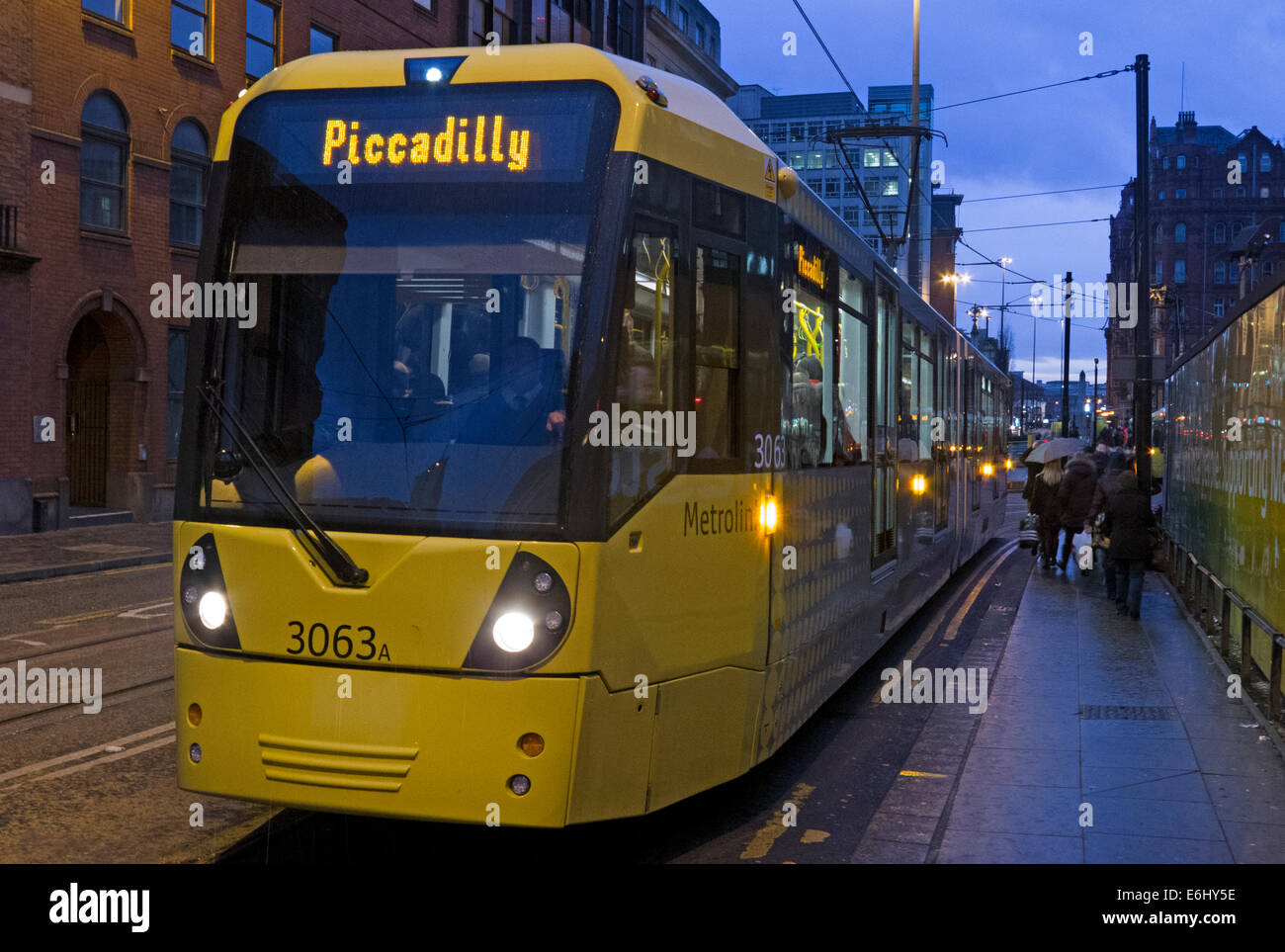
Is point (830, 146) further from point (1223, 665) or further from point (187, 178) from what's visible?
point (1223, 665)

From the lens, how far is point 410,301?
16.8ft

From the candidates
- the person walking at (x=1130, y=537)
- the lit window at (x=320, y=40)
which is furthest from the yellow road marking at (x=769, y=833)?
the lit window at (x=320, y=40)

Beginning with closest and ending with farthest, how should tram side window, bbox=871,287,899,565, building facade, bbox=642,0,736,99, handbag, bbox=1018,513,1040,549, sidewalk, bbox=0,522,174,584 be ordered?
1. tram side window, bbox=871,287,899,565
2. sidewalk, bbox=0,522,174,584
3. handbag, bbox=1018,513,1040,549
4. building facade, bbox=642,0,736,99

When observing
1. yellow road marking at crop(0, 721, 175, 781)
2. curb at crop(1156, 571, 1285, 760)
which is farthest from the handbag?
yellow road marking at crop(0, 721, 175, 781)

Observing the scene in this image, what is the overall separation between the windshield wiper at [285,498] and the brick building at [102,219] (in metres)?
17.9

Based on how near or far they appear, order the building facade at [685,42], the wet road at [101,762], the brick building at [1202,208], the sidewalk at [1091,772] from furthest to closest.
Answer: the brick building at [1202,208], the building facade at [685,42], the sidewalk at [1091,772], the wet road at [101,762]

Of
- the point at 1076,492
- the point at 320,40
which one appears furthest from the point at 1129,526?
the point at 320,40

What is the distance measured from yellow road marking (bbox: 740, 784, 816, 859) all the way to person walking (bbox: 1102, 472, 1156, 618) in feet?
25.0

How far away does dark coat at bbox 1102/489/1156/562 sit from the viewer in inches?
527

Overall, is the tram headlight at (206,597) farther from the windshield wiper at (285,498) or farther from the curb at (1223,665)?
the curb at (1223,665)

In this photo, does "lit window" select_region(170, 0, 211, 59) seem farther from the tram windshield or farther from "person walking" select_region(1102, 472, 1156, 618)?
the tram windshield

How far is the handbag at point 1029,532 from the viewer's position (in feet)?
66.3

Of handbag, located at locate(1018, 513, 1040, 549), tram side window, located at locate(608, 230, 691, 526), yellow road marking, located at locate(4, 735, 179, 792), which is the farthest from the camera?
handbag, located at locate(1018, 513, 1040, 549)
